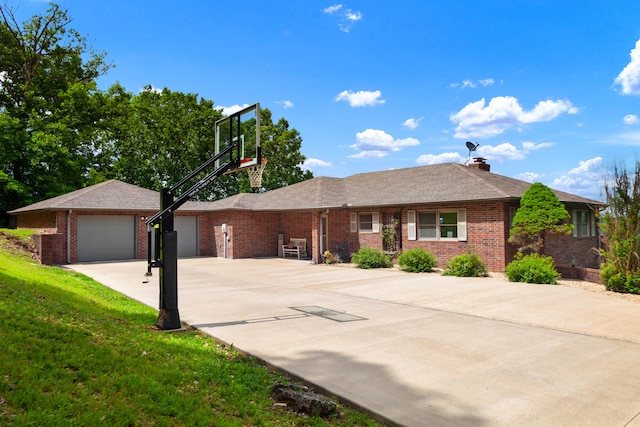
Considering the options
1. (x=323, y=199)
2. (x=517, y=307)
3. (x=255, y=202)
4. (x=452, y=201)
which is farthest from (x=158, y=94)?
(x=517, y=307)

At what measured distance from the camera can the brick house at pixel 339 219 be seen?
649 inches

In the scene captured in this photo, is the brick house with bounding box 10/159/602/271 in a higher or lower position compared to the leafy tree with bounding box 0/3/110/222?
lower

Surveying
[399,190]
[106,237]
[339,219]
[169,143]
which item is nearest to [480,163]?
[399,190]

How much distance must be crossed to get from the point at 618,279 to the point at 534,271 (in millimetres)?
2179

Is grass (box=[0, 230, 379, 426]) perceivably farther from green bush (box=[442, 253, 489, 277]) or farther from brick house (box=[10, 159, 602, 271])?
brick house (box=[10, 159, 602, 271])

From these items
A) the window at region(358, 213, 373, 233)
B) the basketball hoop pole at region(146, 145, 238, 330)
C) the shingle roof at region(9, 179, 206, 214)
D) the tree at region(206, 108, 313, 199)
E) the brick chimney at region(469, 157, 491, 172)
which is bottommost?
the basketball hoop pole at region(146, 145, 238, 330)

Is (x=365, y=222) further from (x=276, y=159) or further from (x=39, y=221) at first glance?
(x=276, y=159)

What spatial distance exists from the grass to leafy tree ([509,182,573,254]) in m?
11.4

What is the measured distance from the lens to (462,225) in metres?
16.6

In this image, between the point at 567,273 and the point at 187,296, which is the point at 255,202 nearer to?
the point at 187,296

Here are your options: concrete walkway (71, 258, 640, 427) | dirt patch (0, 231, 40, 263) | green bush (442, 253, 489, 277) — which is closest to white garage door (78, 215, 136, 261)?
dirt patch (0, 231, 40, 263)

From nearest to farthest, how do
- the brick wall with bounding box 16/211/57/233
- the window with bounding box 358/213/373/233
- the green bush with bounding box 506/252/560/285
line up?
the green bush with bounding box 506/252/560/285, the window with bounding box 358/213/373/233, the brick wall with bounding box 16/211/57/233

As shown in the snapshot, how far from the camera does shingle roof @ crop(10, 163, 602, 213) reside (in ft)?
56.7

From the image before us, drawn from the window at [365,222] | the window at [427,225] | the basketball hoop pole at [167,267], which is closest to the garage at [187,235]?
the window at [365,222]
